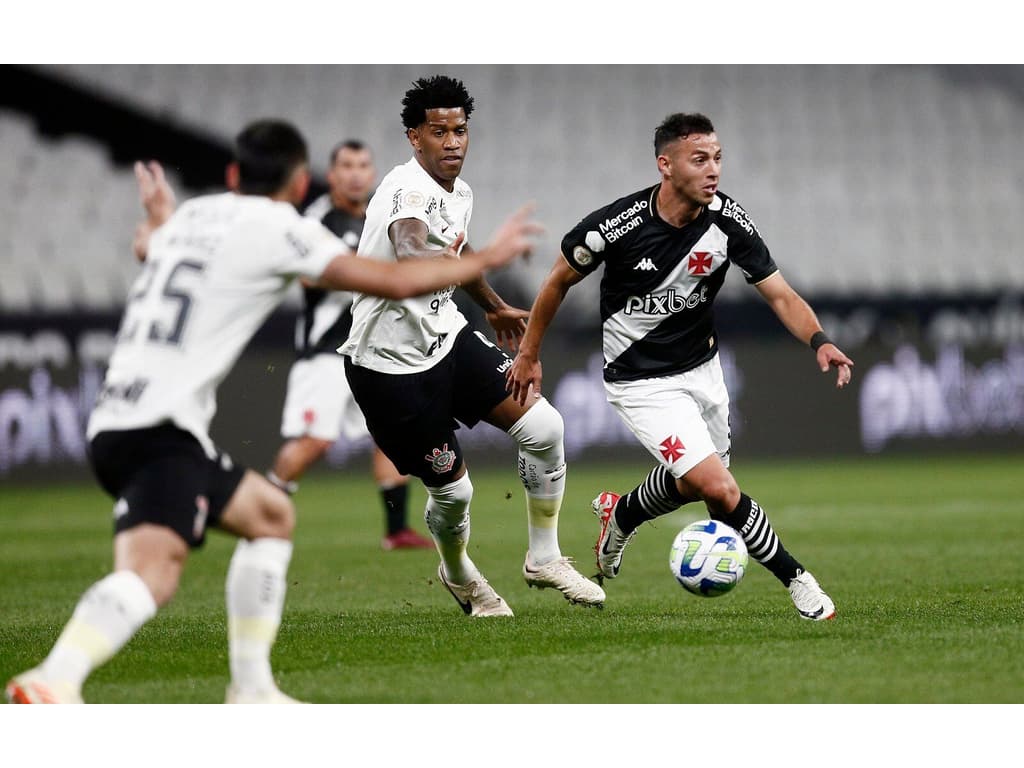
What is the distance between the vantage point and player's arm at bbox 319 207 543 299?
16.0 ft

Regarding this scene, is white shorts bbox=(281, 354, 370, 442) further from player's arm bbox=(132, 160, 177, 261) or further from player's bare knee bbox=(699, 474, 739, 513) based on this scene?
player's arm bbox=(132, 160, 177, 261)

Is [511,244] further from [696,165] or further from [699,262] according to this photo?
[699,262]

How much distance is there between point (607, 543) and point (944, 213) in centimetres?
1891

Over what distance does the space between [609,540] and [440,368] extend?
1.57 meters

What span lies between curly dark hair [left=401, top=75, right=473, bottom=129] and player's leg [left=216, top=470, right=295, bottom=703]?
274cm

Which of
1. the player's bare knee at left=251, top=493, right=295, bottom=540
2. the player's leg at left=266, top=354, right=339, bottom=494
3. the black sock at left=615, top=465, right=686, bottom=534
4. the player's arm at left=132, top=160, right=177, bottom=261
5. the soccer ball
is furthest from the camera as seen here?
the player's leg at left=266, top=354, right=339, bottom=494

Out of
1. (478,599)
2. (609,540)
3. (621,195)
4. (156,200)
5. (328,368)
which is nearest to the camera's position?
(156,200)

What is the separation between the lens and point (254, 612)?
490 cm

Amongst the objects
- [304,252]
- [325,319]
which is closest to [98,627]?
[304,252]

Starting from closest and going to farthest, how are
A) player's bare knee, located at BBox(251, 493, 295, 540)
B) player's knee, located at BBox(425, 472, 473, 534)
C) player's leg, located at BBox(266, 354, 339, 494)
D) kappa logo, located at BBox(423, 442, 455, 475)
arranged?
1. player's bare knee, located at BBox(251, 493, 295, 540)
2. kappa logo, located at BBox(423, 442, 455, 475)
3. player's knee, located at BBox(425, 472, 473, 534)
4. player's leg, located at BBox(266, 354, 339, 494)

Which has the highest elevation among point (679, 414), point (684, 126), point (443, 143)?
Result: point (684, 126)

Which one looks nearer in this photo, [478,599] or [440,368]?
[440,368]

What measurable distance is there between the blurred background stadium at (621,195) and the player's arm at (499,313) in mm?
10461

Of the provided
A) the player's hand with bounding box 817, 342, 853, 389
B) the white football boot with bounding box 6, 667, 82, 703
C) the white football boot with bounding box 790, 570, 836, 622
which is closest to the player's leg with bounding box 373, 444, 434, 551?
the white football boot with bounding box 790, 570, 836, 622
